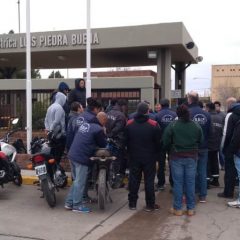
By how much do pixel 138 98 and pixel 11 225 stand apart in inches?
397

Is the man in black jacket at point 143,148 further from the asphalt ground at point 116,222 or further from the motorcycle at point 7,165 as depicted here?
the motorcycle at point 7,165

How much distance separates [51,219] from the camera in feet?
23.6

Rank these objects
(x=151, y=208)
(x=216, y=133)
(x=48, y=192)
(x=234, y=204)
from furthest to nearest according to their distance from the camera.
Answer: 1. (x=216, y=133)
2. (x=234, y=204)
3. (x=48, y=192)
4. (x=151, y=208)

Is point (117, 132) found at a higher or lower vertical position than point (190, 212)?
Answer: higher

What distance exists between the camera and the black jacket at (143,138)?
7.59 m

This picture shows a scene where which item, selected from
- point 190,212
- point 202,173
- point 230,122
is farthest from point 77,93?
point 190,212

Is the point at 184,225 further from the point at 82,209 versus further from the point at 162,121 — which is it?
the point at 162,121

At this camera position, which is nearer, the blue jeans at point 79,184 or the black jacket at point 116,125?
the blue jeans at point 79,184

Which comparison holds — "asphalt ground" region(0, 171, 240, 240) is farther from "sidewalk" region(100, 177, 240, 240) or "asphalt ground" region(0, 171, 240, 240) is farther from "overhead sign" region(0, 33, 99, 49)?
"overhead sign" region(0, 33, 99, 49)

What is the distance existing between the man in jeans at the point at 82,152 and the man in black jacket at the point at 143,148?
51cm

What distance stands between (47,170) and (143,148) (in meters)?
1.85

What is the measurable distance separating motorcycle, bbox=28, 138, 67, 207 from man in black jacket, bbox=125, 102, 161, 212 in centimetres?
139

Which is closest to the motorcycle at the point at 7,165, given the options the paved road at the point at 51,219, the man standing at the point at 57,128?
the paved road at the point at 51,219

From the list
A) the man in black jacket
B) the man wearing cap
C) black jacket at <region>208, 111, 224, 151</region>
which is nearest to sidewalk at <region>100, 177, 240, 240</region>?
the man in black jacket
